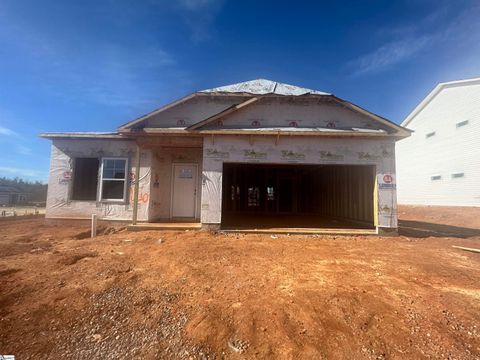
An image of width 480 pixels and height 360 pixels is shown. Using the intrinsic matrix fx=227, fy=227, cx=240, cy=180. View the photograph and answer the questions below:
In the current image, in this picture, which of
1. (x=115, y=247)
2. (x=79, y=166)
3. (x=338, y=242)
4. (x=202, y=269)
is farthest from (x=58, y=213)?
(x=338, y=242)

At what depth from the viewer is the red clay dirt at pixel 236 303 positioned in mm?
2576

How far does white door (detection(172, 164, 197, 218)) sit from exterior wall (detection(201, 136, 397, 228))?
86.9 inches

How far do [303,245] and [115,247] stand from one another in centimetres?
553

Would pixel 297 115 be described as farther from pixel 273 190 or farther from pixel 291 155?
pixel 273 190

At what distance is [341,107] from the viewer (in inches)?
367

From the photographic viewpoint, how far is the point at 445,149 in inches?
728

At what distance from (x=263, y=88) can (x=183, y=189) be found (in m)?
6.95

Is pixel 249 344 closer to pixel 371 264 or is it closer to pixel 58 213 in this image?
pixel 371 264

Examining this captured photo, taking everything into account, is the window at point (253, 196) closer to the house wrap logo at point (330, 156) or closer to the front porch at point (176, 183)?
the front porch at point (176, 183)

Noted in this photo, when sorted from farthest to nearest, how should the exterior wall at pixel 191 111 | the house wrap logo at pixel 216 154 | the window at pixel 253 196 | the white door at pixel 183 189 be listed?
the window at pixel 253 196 < the white door at pixel 183 189 < the exterior wall at pixel 191 111 < the house wrap logo at pixel 216 154

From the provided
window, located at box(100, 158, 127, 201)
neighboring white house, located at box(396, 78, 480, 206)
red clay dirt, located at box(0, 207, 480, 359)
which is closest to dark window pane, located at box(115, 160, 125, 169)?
window, located at box(100, 158, 127, 201)

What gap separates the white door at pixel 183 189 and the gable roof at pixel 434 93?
21.4 metres

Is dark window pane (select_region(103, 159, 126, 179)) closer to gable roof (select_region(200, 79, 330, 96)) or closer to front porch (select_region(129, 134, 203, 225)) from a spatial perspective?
front porch (select_region(129, 134, 203, 225))

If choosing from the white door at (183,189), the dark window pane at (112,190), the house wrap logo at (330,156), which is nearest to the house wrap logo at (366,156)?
the house wrap logo at (330,156)
